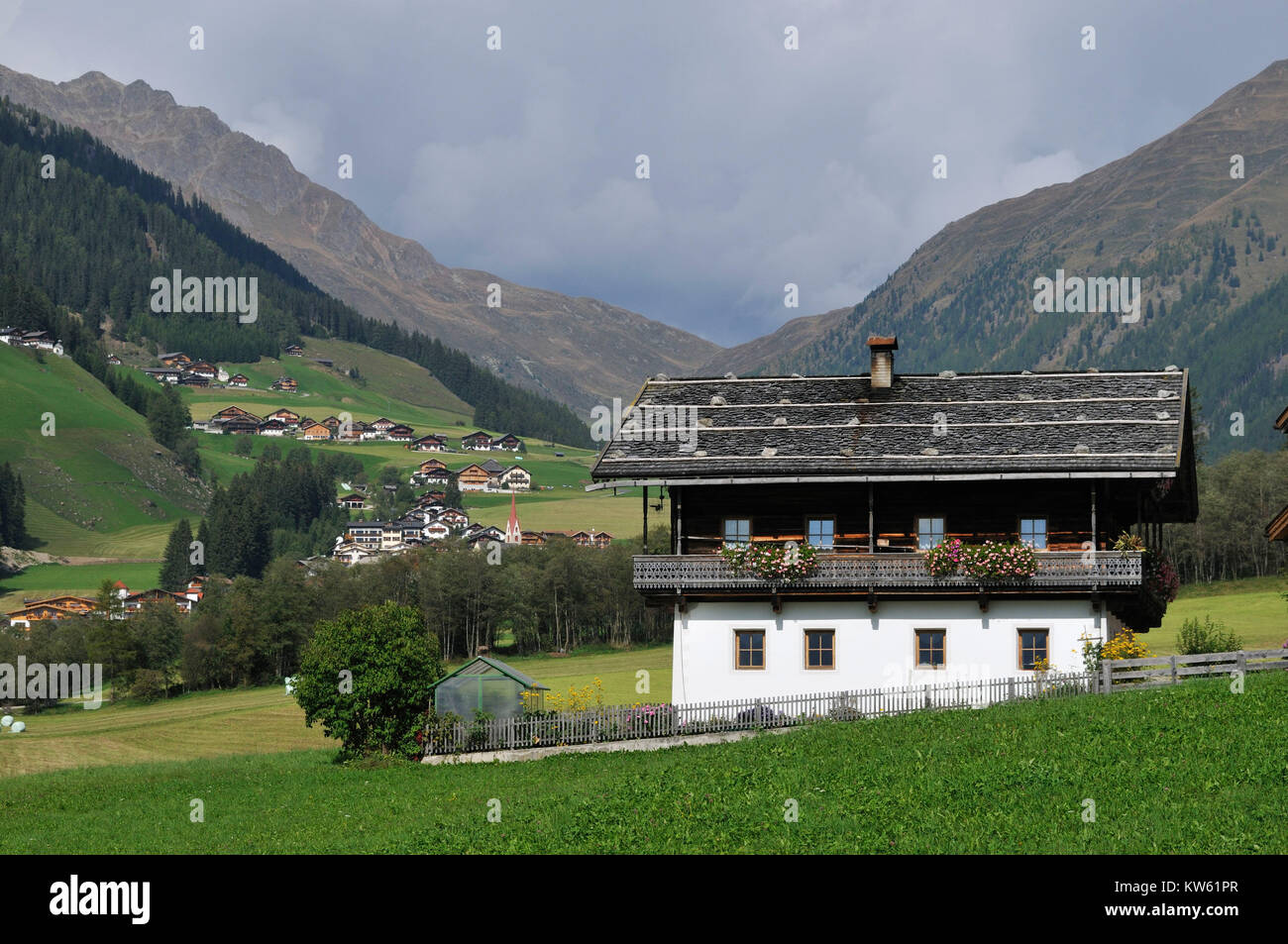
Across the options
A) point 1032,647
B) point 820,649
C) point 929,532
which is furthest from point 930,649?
point 929,532

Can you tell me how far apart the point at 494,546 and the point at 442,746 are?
303 ft

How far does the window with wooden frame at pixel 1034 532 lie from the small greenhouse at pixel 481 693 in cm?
1525

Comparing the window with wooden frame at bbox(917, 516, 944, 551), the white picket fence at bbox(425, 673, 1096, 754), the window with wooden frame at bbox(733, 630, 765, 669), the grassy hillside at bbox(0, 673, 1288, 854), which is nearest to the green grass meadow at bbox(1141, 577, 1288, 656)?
the window with wooden frame at bbox(917, 516, 944, 551)

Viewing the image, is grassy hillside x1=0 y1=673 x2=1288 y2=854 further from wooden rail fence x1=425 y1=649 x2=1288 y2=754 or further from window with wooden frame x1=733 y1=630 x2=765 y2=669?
window with wooden frame x1=733 y1=630 x2=765 y2=669

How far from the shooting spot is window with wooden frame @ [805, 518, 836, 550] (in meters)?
42.5

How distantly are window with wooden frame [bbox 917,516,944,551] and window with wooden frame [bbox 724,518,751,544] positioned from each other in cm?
521

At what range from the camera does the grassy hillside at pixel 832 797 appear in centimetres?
1988

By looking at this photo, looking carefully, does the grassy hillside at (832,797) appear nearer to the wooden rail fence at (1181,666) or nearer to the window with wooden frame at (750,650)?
the wooden rail fence at (1181,666)

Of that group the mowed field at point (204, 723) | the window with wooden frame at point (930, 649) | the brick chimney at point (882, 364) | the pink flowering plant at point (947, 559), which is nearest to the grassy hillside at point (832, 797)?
the pink flowering plant at point (947, 559)
